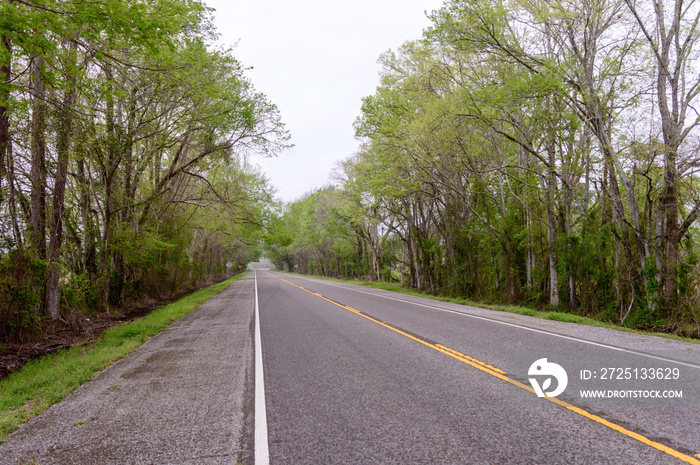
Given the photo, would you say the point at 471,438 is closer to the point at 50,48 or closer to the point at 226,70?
the point at 50,48

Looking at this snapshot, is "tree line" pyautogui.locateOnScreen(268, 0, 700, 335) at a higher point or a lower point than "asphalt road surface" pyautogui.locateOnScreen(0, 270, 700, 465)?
higher

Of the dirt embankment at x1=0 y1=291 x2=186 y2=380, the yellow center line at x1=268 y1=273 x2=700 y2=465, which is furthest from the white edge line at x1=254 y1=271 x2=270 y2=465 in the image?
the dirt embankment at x1=0 y1=291 x2=186 y2=380

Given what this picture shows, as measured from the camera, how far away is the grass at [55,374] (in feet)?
15.6

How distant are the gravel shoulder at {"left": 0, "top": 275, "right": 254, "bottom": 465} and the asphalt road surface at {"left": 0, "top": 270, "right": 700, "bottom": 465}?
20 millimetres

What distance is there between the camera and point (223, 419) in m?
4.08

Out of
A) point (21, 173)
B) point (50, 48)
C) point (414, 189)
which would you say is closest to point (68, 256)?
point (21, 173)

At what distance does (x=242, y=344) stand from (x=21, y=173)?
8.06 metres

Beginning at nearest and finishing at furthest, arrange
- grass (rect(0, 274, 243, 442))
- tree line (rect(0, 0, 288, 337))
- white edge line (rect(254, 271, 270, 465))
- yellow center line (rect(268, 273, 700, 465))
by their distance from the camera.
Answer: yellow center line (rect(268, 273, 700, 465)) < white edge line (rect(254, 271, 270, 465)) < grass (rect(0, 274, 243, 442)) < tree line (rect(0, 0, 288, 337))

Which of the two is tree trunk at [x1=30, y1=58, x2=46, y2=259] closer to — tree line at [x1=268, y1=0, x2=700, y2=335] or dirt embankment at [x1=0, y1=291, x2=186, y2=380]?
dirt embankment at [x1=0, y1=291, x2=186, y2=380]

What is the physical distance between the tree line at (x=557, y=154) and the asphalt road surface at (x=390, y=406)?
3.97 m

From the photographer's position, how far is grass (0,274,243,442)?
4.76m

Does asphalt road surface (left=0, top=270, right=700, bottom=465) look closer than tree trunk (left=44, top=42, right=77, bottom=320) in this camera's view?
Yes

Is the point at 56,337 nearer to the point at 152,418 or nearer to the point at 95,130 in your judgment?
the point at 95,130

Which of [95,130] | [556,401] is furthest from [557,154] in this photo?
[95,130]
